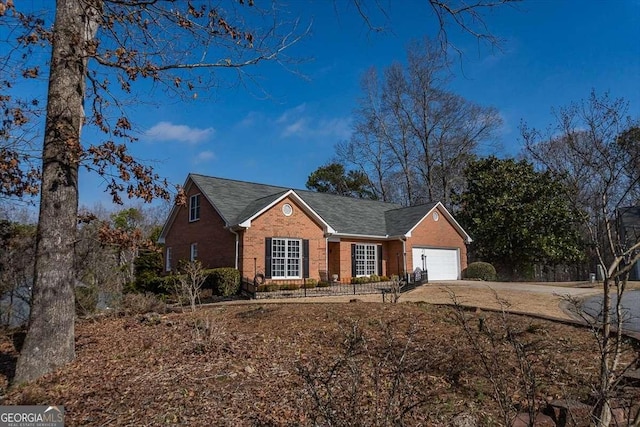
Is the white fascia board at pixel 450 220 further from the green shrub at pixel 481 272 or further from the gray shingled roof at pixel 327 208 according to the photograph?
the green shrub at pixel 481 272

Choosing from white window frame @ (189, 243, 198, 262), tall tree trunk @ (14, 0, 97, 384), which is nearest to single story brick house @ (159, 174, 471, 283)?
white window frame @ (189, 243, 198, 262)

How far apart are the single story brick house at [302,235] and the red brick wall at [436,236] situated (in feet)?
0.19

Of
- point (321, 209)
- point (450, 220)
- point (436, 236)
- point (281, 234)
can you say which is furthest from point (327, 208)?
point (450, 220)

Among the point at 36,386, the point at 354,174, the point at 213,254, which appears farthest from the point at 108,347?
the point at 354,174

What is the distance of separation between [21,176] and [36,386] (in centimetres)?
333

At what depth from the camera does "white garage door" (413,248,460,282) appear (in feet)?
82.0

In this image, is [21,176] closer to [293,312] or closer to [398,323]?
[293,312]

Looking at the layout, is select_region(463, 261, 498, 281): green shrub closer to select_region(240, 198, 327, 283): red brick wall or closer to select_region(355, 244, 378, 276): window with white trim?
select_region(355, 244, 378, 276): window with white trim

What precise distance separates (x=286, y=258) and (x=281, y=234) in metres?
1.14

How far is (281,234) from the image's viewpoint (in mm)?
19719

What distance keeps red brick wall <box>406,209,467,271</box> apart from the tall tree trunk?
20280 millimetres

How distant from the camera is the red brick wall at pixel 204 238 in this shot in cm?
1958

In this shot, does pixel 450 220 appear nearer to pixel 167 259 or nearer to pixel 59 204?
pixel 167 259

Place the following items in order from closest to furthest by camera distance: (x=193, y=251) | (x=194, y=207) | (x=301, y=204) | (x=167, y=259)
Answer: (x=301, y=204) < (x=193, y=251) < (x=194, y=207) < (x=167, y=259)
